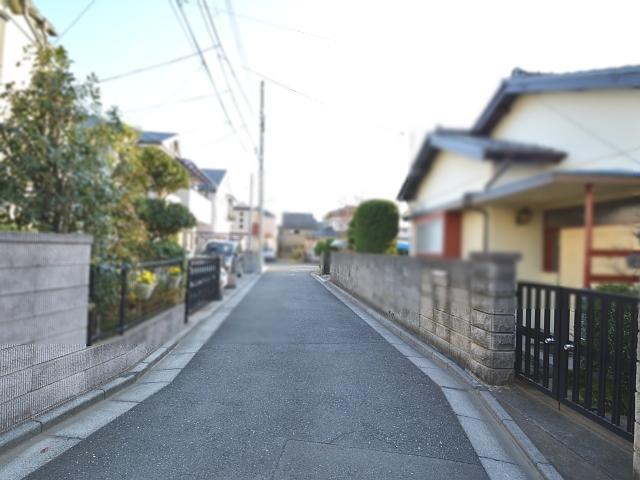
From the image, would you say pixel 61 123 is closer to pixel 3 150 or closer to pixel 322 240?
pixel 3 150

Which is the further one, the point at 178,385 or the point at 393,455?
the point at 178,385

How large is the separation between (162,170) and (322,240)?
1503 cm

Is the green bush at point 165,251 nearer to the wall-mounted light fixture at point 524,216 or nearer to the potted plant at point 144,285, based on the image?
the potted plant at point 144,285

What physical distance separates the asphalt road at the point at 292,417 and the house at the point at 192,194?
14617 millimetres

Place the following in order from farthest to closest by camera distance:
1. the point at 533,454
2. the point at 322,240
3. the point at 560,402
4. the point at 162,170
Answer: the point at 162,170, the point at 560,402, the point at 533,454, the point at 322,240

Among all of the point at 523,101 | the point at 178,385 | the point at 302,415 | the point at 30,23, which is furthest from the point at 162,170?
the point at 523,101

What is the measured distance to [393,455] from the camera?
127 inches

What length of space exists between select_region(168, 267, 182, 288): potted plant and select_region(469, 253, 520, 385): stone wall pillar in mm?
6598

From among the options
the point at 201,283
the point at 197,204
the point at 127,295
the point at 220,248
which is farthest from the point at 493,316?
the point at 197,204

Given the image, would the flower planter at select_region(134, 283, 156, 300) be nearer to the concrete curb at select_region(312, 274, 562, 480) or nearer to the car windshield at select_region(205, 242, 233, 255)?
the concrete curb at select_region(312, 274, 562, 480)

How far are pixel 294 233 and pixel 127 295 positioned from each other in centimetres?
583

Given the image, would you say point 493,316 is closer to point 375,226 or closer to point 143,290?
point 375,226

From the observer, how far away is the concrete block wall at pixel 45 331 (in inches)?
133

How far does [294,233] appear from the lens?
198cm
